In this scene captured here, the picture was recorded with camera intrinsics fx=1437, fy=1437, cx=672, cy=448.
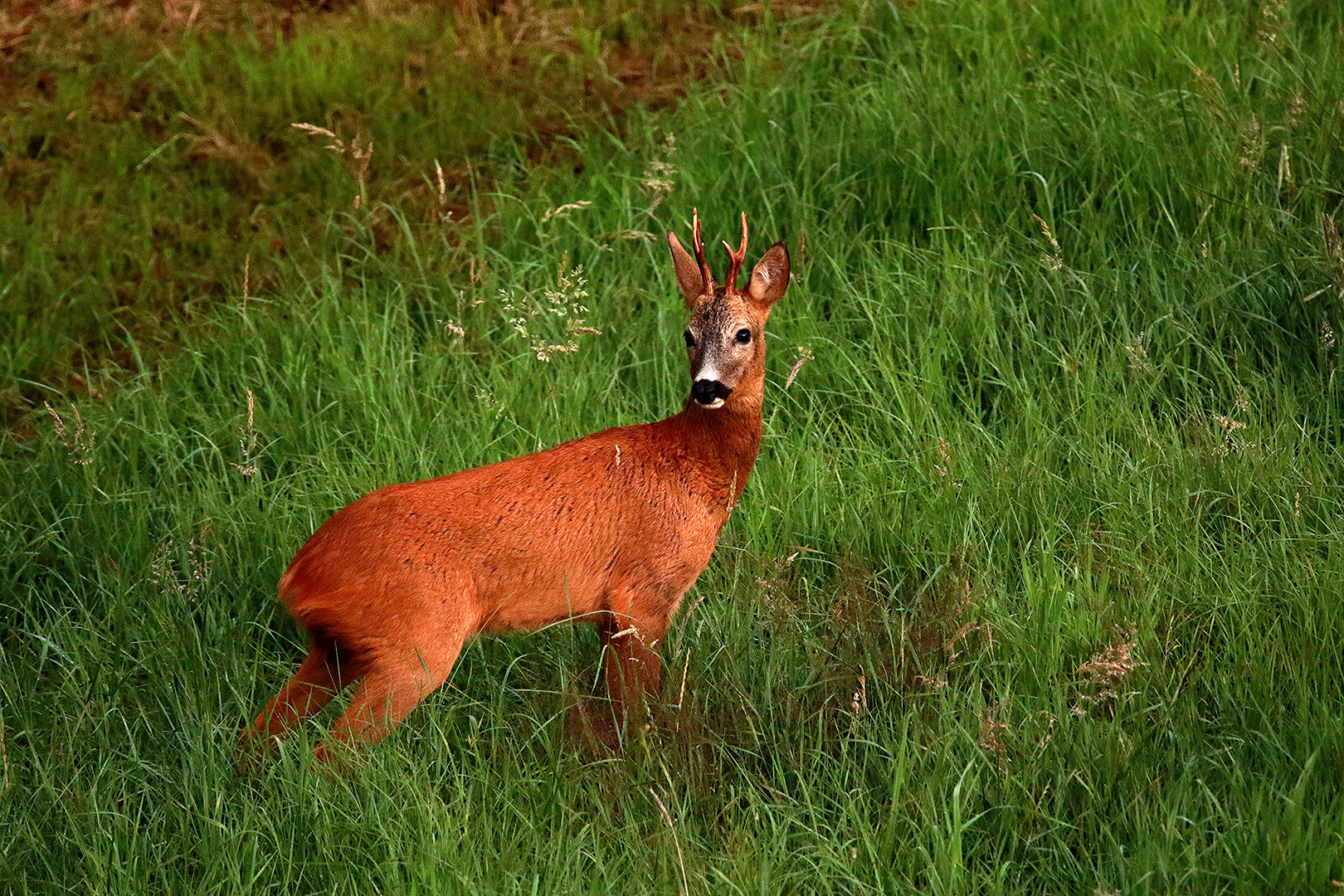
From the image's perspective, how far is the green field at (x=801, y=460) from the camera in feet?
11.1

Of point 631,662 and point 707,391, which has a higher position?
point 707,391

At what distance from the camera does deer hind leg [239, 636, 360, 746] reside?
3846mm

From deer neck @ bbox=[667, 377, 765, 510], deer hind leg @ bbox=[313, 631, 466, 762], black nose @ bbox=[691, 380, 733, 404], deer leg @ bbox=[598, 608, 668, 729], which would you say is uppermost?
black nose @ bbox=[691, 380, 733, 404]

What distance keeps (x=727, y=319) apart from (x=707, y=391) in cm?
29

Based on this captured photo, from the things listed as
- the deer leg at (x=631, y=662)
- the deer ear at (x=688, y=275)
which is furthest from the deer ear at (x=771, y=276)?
the deer leg at (x=631, y=662)

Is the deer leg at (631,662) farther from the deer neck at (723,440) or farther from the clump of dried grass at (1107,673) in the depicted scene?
the clump of dried grass at (1107,673)

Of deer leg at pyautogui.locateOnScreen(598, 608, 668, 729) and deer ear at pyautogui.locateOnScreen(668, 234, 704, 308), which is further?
deer ear at pyautogui.locateOnScreen(668, 234, 704, 308)

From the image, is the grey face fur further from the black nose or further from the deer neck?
the deer neck

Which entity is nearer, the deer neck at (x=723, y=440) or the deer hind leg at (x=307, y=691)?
the deer hind leg at (x=307, y=691)

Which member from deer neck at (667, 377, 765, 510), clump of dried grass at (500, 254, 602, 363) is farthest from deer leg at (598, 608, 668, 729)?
clump of dried grass at (500, 254, 602, 363)

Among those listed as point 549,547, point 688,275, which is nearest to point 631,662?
point 549,547

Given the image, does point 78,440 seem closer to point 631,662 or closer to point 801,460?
point 631,662

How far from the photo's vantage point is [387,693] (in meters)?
3.72

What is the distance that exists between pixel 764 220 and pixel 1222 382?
1956 millimetres
